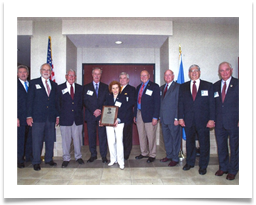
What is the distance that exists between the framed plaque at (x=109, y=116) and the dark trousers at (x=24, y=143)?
1551 millimetres

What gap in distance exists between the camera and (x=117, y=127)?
138 inches

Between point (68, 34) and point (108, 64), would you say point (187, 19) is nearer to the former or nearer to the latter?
point (108, 64)

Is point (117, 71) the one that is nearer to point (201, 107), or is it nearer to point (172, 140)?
point (172, 140)

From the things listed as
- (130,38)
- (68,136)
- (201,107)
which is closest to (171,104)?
(201,107)

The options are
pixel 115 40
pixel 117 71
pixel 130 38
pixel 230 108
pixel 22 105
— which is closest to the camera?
pixel 230 108

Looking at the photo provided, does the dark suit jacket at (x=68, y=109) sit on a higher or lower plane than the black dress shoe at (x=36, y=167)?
higher

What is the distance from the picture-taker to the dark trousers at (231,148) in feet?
9.87

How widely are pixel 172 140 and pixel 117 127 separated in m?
1.12

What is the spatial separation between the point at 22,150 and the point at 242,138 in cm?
358

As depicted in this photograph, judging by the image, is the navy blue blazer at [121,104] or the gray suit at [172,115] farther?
the gray suit at [172,115]

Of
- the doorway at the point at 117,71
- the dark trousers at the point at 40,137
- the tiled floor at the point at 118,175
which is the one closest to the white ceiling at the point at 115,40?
the doorway at the point at 117,71

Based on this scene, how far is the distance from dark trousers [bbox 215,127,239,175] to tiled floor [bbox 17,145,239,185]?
0.17m

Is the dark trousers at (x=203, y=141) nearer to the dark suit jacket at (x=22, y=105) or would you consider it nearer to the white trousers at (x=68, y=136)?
the white trousers at (x=68, y=136)

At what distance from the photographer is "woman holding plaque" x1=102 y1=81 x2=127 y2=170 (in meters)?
3.48
